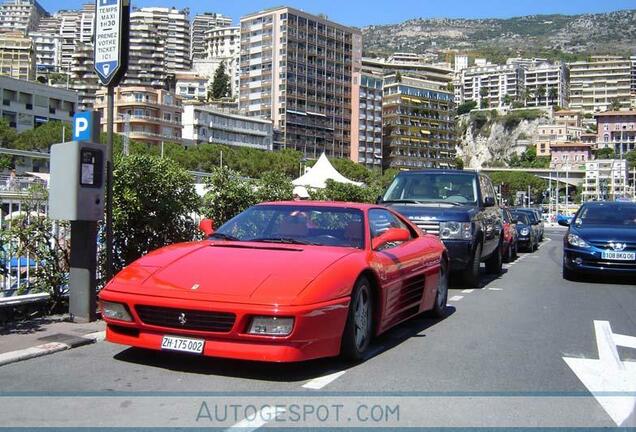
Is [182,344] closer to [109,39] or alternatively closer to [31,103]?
[109,39]

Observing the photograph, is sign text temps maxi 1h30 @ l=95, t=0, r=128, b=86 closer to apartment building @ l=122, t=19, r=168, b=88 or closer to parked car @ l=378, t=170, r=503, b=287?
parked car @ l=378, t=170, r=503, b=287

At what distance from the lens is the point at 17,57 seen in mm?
174625

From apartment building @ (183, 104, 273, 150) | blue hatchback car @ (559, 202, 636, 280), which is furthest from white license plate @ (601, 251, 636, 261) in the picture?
apartment building @ (183, 104, 273, 150)

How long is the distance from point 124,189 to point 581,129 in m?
201

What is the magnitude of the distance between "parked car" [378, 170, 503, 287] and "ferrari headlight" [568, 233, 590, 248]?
139 cm

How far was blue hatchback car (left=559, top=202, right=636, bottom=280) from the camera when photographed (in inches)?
473

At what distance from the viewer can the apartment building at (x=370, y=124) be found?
140 meters

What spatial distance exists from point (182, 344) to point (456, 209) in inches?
280

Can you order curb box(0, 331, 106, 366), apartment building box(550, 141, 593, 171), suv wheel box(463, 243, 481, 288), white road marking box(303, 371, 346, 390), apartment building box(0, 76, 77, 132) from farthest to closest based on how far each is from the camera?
apartment building box(550, 141, 593, 171)
apartment building box(0, 76, 77, 132)
suv wheel box(463, 243, 481, 288)
curb box(0, 331, 106, 366)
white road marking box(303, 371, 346, 390)

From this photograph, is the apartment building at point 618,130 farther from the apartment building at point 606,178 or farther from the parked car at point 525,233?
the parked car at point 525,233

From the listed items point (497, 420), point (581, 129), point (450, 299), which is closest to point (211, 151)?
point (450, 299)

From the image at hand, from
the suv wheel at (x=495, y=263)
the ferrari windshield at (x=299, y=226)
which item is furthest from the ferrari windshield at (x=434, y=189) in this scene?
the ferrari windshield at (x=299, y=226)

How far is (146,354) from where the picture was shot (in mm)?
5973

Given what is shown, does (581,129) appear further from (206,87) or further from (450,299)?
(450,299)
